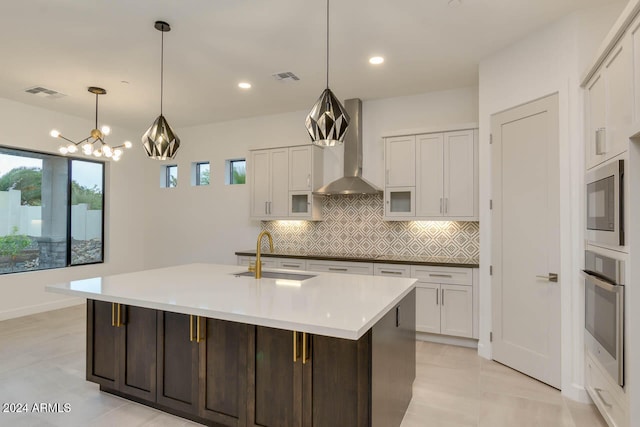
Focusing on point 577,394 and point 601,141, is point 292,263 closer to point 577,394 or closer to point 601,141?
point 577,394

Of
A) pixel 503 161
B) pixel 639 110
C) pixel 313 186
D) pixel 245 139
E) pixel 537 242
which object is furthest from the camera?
pixel 245 139

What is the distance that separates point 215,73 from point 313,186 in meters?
1.85

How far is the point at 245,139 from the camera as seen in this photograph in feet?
19.5

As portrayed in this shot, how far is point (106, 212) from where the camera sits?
6.23 metres

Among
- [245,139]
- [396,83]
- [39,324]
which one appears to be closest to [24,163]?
[39,324]

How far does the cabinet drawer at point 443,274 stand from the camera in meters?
3.92

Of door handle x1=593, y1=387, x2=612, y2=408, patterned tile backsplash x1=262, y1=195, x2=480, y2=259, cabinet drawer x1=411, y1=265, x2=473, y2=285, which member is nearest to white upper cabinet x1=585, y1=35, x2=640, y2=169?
door handle x1=593, y1=387, x2=612, y2=408

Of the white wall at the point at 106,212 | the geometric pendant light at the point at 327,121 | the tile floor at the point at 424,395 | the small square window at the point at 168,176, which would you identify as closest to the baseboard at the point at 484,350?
the tile floor at the point at 424,395

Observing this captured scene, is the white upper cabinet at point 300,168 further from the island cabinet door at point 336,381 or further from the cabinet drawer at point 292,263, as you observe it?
the island cabinet door at point 336,381

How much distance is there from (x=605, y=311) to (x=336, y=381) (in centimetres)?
175

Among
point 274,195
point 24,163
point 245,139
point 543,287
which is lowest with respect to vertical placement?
point 543,287

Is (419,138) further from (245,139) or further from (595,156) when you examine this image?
(245,139)

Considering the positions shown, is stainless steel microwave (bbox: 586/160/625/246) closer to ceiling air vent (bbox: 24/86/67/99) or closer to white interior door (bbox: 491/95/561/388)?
white interior door (bbox: 491/95/561/388)

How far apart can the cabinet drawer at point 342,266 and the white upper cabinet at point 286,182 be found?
2.25 feet
